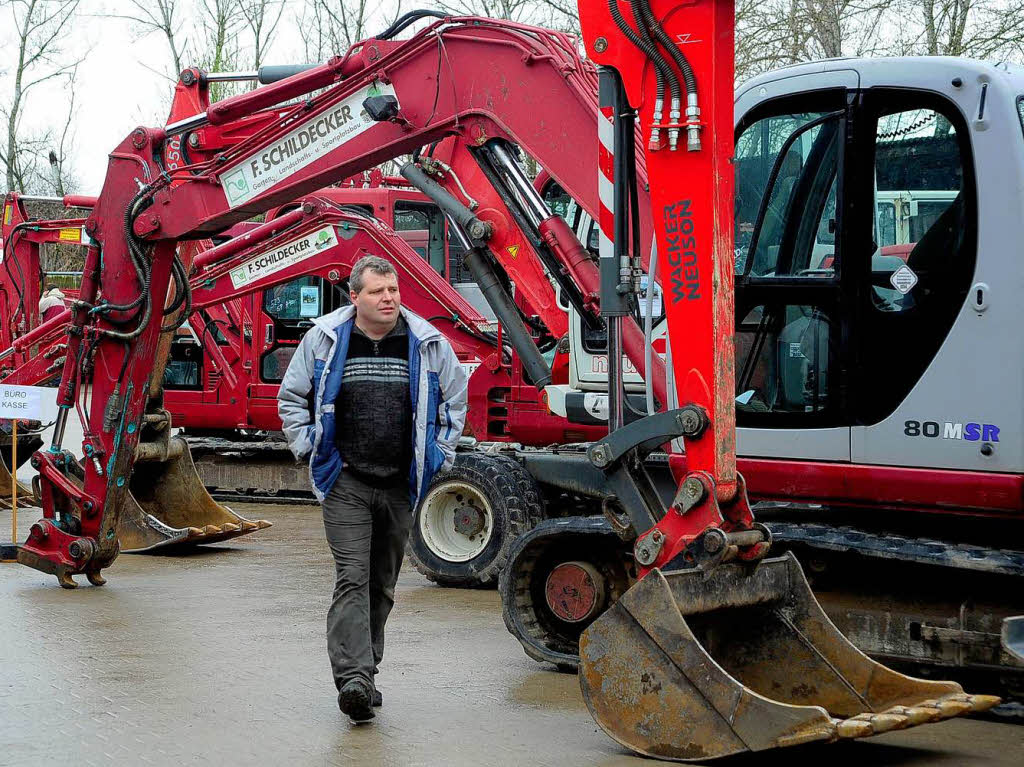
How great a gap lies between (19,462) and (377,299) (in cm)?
1184

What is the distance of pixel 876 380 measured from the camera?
6.60m

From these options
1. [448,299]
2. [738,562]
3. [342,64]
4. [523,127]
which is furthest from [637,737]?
[448,299]

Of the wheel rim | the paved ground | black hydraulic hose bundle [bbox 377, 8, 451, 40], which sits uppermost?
black hydraulic hose bundle [bbox 377, 8, 451, 40]

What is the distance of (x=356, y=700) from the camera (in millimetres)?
6027

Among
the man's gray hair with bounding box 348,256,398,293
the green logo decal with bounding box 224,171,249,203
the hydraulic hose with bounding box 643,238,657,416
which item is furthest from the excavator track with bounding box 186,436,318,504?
the hydraulic hose with bounding box 643,238,657,416

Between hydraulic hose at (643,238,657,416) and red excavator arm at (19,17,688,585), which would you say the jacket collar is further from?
red excavator arm at (19,17,688,585)

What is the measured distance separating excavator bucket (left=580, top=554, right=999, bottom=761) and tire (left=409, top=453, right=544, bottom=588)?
3764 millimetres

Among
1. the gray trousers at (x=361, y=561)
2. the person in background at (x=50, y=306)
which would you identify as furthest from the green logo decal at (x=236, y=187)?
the person in background at (x=50, y=306)

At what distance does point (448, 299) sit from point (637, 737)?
8288mm

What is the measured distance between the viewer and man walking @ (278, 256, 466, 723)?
6.20 metres

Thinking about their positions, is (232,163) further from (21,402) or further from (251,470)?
(251,470)

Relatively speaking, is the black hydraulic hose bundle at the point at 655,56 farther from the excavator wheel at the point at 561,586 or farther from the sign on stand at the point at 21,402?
the sign on stand at the point at 21,402

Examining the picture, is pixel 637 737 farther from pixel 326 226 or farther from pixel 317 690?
pixel 326 226

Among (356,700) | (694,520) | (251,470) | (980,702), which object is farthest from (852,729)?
(251,470)
